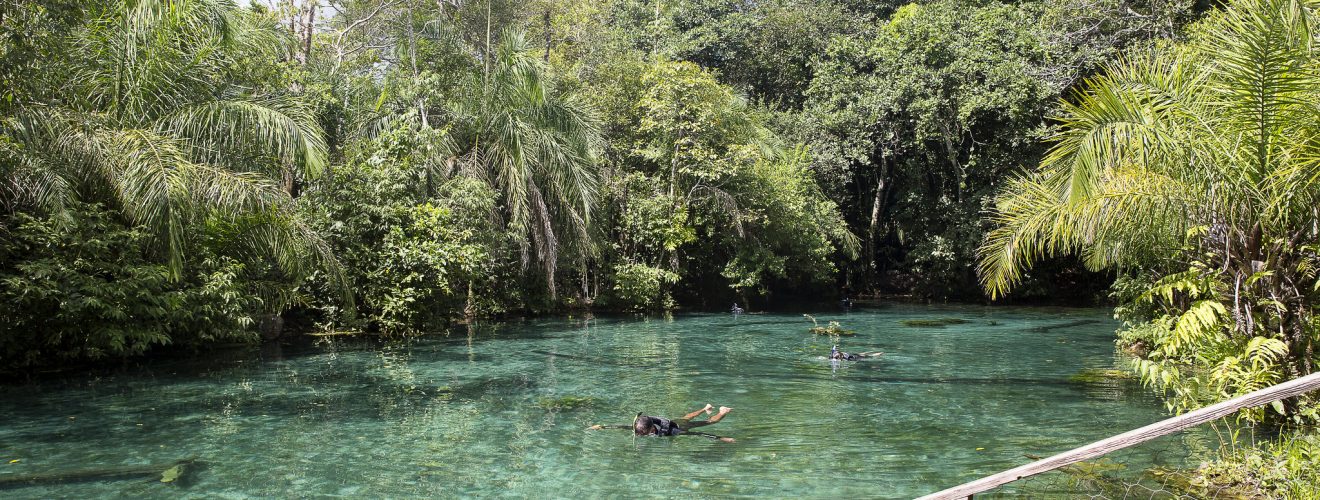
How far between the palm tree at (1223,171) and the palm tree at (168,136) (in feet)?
29.8

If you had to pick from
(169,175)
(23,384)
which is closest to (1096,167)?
(169,175)

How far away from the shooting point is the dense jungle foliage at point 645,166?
6.32 meters

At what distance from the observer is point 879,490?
20.0ft

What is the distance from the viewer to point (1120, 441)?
344 centimetres

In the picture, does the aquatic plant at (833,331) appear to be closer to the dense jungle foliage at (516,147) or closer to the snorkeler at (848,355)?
the snorkeler at (848,355)

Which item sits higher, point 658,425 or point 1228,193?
point 1228,193

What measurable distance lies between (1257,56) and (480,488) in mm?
5922

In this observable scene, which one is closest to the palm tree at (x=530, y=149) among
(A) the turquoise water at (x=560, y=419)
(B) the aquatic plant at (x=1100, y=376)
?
(A) the turquoise water at (x=560, y=419)

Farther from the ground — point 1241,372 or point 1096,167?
point 1096,167

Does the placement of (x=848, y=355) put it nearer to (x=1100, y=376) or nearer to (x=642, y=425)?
(x=1100, y=376)

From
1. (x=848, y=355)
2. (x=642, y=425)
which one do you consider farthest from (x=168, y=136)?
(x=848, y=355)

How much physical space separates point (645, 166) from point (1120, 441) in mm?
20373

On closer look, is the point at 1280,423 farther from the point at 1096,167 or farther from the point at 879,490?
the point at 879,490

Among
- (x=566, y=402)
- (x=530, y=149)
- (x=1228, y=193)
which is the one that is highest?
(x=530, y=149)
